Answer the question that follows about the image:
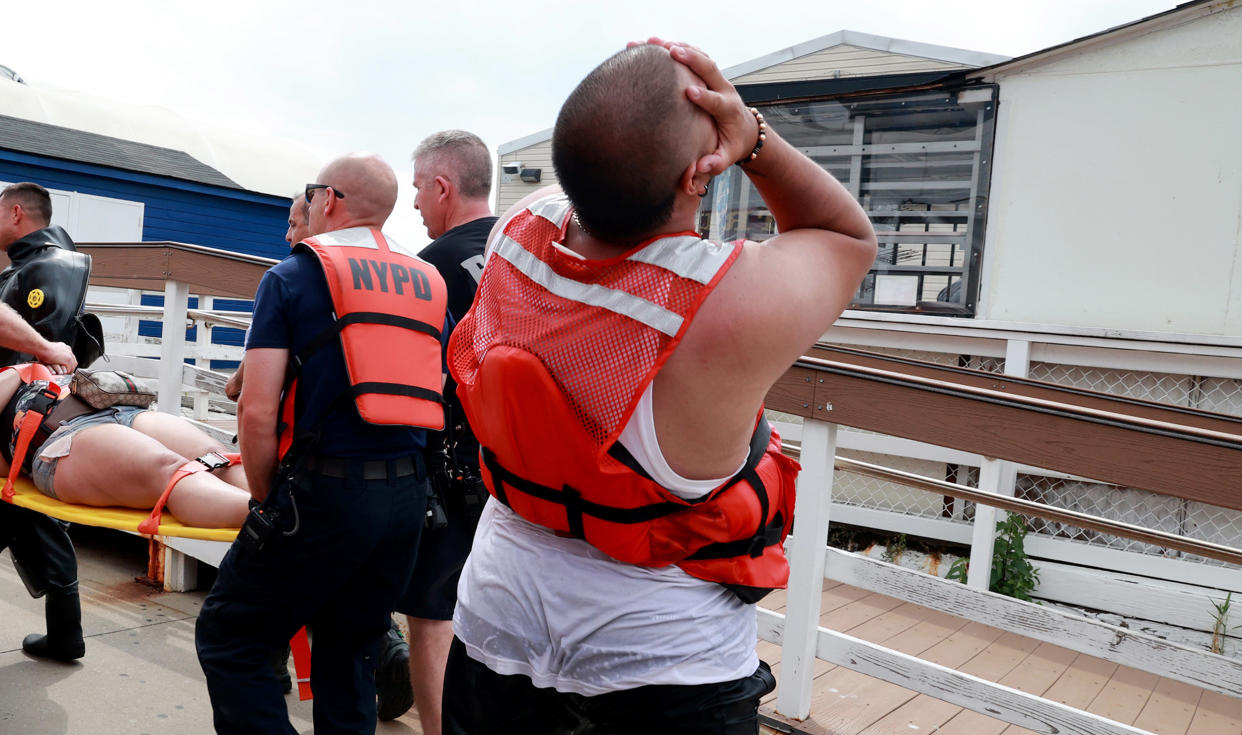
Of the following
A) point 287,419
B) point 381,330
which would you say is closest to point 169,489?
point 287,419

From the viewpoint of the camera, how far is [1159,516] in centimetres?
587

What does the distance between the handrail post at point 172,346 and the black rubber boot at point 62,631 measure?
1635 millimetres

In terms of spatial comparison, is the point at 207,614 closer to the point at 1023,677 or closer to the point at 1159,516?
the point at 1023,677

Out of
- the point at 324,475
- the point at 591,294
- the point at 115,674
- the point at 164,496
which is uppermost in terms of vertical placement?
the point at 591,294

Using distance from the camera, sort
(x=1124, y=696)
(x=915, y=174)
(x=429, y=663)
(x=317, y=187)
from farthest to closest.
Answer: (x=915, y=174) → (x=1124, y=696) → (x=429, y=663) → (x=317, y=187)

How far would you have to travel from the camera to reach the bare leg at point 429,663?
282cm

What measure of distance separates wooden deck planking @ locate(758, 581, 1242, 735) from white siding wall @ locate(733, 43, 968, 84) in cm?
475

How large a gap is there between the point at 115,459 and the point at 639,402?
2.75 m

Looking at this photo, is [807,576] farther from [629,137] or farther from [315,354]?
[629,137]

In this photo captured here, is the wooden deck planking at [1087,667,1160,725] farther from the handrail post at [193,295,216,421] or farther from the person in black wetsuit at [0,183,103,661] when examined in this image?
the handrail post at [193,295,216,421]

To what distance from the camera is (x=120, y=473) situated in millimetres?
3172

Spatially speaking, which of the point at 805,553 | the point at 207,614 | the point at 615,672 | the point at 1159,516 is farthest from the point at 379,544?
the point at 1159,516

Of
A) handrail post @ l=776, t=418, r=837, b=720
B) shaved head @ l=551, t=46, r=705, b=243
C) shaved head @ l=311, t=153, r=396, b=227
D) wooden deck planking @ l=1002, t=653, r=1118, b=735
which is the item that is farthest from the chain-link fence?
shaved head @ l=551, t=46, r=705, b=243

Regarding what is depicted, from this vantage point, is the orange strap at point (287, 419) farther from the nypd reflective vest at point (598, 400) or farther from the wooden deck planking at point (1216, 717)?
the wooden deck planking at point (1216, 717)
